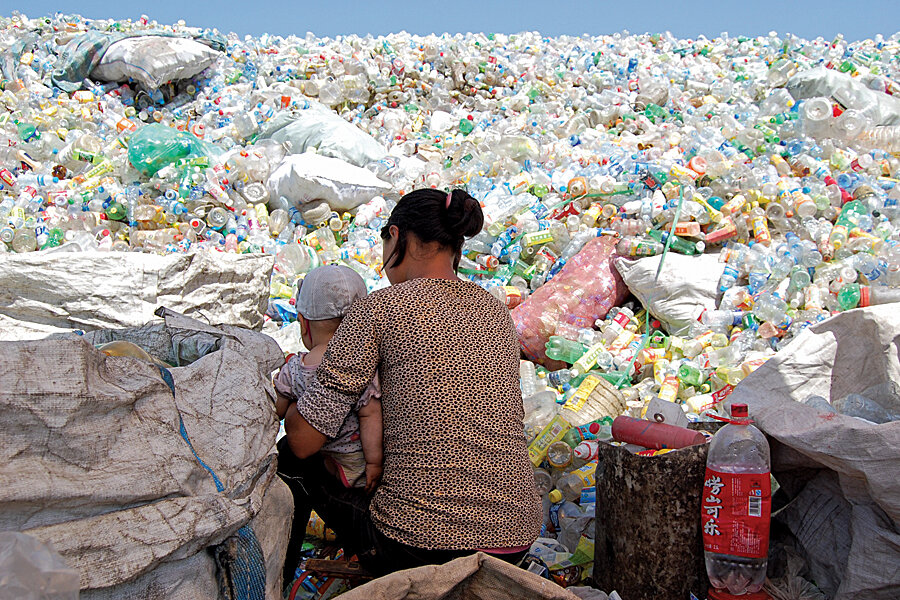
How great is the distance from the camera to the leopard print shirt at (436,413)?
1821mm

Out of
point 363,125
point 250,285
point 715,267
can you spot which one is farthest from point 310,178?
point 715,267

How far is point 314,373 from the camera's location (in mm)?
2111

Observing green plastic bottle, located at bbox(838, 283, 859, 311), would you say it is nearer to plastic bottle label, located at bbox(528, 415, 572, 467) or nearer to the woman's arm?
plastic bottle label, located at bbox(528, 415, 572, 467)

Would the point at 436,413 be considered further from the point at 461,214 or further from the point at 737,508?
the point at 737,508

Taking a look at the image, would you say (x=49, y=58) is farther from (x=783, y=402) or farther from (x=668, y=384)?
(x=783, y=402)

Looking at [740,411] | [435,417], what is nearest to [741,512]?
[740,411]

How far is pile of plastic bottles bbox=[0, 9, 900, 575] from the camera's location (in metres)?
3.97

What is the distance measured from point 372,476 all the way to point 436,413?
0.36 metres

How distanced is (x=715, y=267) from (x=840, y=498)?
7.60 feet

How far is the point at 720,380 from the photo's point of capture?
3680 mm

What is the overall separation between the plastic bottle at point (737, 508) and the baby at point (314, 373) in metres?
0.99

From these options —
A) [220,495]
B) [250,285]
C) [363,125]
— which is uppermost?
[363,125]

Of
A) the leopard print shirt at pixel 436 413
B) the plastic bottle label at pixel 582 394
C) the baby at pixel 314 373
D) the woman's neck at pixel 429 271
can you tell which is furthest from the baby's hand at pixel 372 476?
the plastic bottle label at pixel 582 394

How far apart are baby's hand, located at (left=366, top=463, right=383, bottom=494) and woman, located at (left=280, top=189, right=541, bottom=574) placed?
0.10 meters
